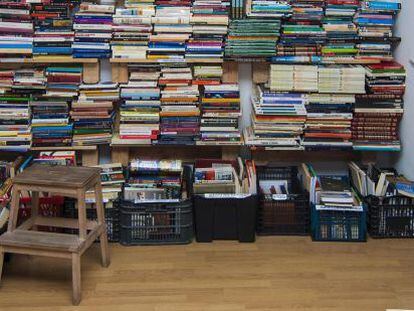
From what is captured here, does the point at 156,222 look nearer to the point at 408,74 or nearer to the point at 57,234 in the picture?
the point at 57,234

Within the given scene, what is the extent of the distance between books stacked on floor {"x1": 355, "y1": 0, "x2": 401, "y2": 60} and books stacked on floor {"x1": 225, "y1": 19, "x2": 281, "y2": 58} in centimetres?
56

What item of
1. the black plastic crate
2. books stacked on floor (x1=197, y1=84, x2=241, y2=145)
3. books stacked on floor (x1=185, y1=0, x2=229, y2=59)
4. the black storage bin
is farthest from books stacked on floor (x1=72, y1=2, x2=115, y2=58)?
the black storage bin

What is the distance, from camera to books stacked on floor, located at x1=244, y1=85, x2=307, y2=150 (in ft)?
12.8

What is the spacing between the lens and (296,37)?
3889 millimetres

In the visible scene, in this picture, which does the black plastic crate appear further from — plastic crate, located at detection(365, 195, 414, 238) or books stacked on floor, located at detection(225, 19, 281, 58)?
plastic crate, located at detection(365, 195, 414, 238)

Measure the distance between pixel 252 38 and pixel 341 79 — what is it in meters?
0.64

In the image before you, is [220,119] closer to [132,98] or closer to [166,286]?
[132,98]

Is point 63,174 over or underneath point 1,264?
over

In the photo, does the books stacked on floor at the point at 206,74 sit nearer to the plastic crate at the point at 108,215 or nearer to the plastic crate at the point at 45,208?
the plastic crate at the point at 108,215

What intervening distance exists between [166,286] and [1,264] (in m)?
0.89

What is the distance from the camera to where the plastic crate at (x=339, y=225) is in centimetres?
380

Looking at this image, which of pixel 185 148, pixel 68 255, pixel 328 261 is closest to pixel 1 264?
pixel 68 255

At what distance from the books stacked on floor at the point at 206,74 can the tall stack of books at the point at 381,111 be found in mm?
944

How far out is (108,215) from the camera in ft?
12.3
